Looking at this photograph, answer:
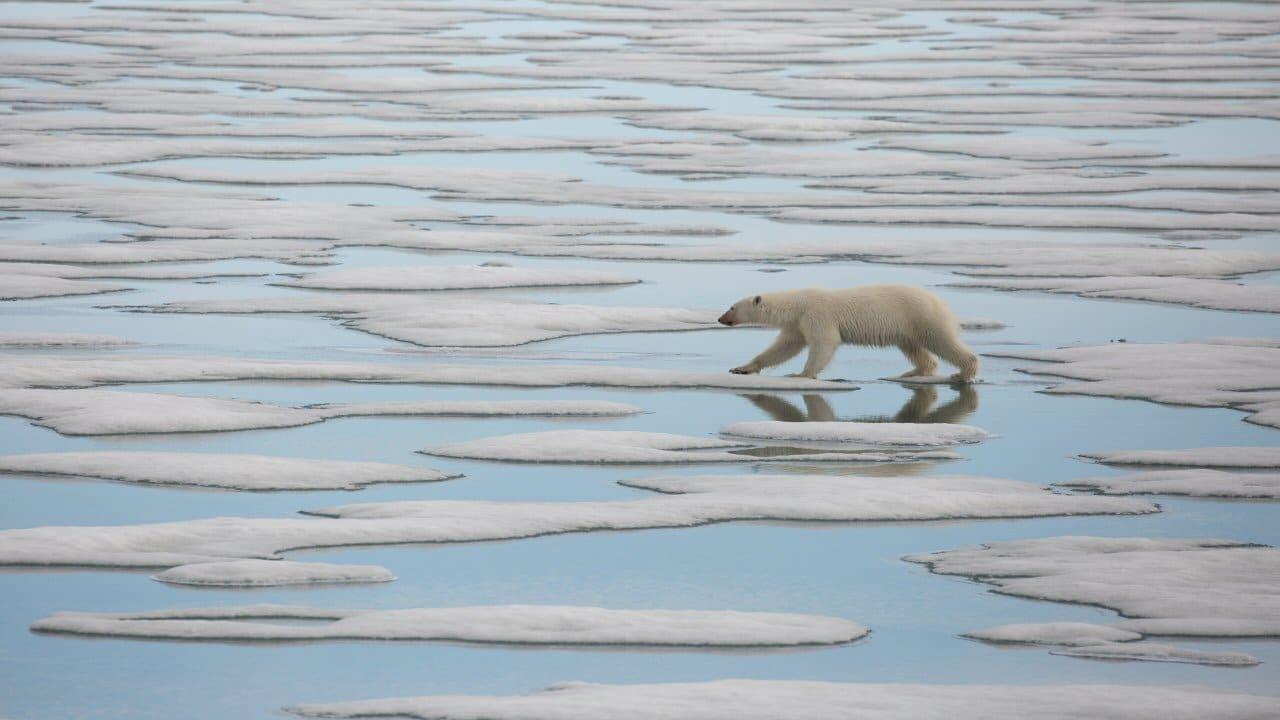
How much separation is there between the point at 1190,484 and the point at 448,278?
15.4 feet

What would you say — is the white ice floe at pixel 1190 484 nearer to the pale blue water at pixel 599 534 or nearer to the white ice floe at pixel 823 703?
the pale blue water at pixel 599 534

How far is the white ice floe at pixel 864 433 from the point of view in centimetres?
679

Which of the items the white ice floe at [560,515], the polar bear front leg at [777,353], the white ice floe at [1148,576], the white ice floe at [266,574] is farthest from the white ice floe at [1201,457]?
the white ice floe at [266,574]

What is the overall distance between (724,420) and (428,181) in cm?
701

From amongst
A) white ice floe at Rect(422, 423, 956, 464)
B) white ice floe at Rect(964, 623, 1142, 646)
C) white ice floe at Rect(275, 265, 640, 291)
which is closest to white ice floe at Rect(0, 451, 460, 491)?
white ice floe at Rect(422, 423, 956, 464)

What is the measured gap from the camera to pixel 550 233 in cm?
1176

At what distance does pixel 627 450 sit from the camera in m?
6.58

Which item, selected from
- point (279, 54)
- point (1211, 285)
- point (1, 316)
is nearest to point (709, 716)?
point (1, 316)

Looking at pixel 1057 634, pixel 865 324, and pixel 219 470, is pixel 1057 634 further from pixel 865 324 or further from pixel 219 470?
pixel 865 324

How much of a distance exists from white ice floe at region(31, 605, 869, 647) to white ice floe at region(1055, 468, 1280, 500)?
165 centimetres

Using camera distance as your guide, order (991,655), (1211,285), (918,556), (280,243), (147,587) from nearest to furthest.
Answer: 1. (991,655)
2. (147,587)
3. (918,556)
4. (1211,285)
5. (280,243)

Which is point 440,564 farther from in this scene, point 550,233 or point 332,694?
point 550,233

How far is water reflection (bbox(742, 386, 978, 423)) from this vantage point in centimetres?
725

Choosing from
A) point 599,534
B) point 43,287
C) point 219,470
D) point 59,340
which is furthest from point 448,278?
point 599,534
